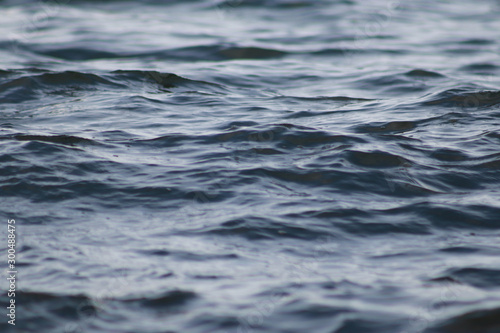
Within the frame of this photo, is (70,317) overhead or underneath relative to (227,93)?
underneath

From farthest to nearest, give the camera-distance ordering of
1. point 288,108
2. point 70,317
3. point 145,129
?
point 288,108, point 145,129, point 70,317

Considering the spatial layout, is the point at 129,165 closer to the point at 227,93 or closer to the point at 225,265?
the point at 225,265

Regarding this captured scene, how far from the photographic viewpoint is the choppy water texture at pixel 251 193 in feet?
11.9

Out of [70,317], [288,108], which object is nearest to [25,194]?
[70,317]

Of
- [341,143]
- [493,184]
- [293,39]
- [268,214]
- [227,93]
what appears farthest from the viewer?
[293,39]

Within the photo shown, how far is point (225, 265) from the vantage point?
4070 millimetres

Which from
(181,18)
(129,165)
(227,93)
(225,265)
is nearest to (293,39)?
(181,18)

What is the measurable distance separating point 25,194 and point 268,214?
6.23 ft

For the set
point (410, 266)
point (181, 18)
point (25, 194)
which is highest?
point (181, 18)

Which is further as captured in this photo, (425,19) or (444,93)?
(425,19)

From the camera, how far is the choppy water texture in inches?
143

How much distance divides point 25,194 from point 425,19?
1194 centimetres

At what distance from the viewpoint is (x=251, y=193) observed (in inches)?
204

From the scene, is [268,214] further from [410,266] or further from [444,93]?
[444,93]
